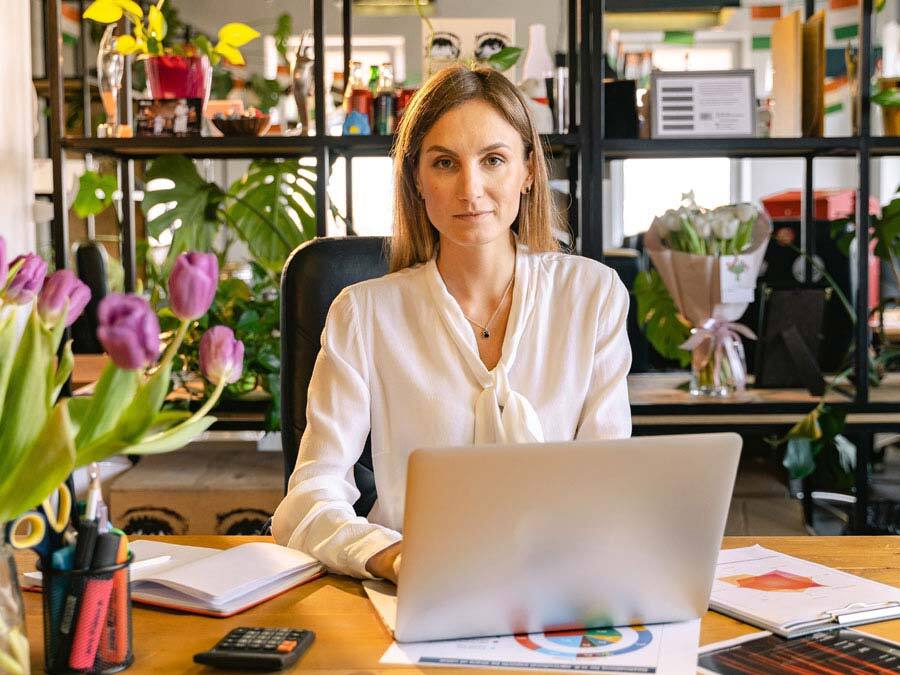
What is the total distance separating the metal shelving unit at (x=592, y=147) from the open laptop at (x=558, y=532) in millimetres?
Answer: 1591

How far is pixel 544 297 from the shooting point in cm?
177

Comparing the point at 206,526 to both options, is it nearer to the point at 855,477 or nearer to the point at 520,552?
the point at 855,477

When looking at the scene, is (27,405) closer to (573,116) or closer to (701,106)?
(573,116)

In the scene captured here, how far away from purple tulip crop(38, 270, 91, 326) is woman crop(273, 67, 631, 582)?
76 centimetres

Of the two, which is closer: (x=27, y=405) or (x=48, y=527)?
(x=27, y=405)

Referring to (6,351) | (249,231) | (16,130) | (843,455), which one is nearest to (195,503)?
(249,231)

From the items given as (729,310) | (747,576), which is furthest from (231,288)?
(747,576)

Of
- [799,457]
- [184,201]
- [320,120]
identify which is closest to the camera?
[799,457]

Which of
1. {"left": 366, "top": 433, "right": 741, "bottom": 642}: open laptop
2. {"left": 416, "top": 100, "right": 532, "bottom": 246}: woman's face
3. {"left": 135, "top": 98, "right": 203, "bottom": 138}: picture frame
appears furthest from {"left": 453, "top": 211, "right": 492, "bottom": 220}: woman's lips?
{"left": 135, "top": 98, "right": 203, "bottom": 138}: picture frame

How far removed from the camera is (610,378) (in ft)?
5.71

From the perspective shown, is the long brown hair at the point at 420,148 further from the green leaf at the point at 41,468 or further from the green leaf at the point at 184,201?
the green leaf at the point at 184,201

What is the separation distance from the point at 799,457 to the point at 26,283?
2.12 metres

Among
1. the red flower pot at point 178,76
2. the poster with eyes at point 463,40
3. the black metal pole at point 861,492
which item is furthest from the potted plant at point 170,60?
the black metal pole at point 861,492

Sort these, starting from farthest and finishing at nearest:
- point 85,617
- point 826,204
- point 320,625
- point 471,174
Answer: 1. point 826,204
2. point 471,174
3. point 320,625
4. point 85,617
